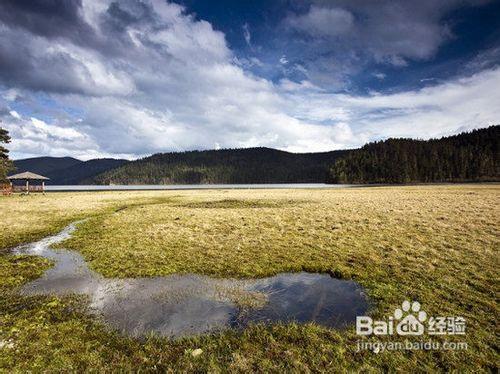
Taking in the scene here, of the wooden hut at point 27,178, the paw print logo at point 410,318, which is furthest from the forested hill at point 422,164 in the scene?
the paw print logo at point 410,318

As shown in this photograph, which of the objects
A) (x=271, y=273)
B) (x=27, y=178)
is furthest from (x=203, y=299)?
(x=27, y=178)

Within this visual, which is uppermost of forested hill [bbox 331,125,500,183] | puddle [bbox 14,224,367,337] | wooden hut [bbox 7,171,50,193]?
forested hill [bbox 331,125,500,183]

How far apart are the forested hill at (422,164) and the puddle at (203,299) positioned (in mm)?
163596

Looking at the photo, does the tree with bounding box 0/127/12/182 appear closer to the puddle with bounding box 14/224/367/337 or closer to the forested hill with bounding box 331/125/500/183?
the puddle with bounding box 14/224/367/337

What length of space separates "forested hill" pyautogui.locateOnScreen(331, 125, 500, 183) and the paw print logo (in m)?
164

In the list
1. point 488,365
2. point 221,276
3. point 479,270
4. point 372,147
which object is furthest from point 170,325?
point 372,147

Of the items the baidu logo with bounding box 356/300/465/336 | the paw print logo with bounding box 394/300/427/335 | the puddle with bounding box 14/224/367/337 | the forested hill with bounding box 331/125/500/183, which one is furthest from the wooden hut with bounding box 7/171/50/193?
the forested hill with bounding box 331/125/500/183

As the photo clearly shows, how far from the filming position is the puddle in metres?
7.84

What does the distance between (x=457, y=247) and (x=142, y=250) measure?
17094mm

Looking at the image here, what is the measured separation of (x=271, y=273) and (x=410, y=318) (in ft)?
18.1

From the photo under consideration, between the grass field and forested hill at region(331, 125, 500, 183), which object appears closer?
the grass field

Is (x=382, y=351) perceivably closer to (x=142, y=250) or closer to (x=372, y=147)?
(x=142, y=250)

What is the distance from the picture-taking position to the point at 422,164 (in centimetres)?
15750

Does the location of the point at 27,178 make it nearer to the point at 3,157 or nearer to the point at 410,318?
the point at 3,157
